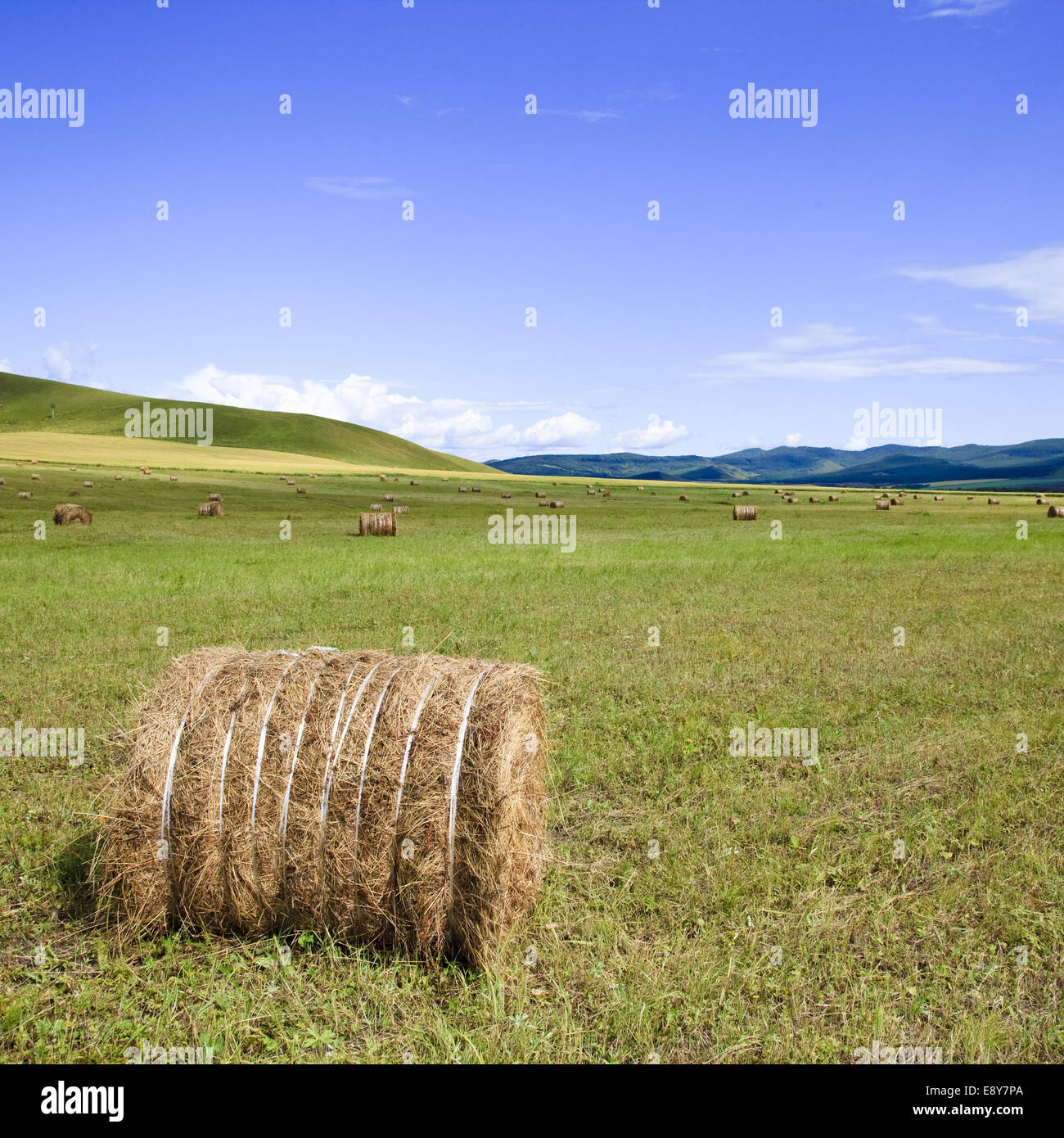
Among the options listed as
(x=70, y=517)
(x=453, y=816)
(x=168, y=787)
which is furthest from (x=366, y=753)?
(x=70, y=517)

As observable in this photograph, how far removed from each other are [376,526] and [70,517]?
14.3m

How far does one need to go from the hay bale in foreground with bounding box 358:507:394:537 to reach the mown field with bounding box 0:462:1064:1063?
19.1m

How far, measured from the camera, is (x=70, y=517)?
38312 mm

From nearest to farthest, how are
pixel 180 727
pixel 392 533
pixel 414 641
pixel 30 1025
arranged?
pixel 30 1025 < pixel 180 727 < pixel 414 641 < pixel 392 533

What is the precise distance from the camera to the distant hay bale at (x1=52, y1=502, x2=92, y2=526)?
3809 centimetres

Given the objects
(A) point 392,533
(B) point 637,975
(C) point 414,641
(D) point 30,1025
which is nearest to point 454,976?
(B) point 637,975

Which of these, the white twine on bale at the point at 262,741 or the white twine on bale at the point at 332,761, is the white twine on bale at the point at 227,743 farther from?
the white twine on bale at the point at 332,761

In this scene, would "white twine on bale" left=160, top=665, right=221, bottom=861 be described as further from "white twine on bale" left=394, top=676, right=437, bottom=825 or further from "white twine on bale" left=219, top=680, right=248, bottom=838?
"white twine on bale" left=394, top=676, right=437, bottom=825

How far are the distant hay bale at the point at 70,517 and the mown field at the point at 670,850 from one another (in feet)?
67.7

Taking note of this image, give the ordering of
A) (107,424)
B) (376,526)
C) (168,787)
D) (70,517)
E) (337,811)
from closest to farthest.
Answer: (337,811) < (168,787) < (70,517) < (376,526) < (107,424)

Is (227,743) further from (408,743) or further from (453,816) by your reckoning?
(453,816)
